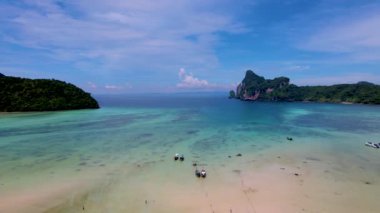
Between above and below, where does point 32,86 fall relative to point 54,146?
above

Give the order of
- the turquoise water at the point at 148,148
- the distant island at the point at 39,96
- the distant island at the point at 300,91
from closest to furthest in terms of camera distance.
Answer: the turquoise water at the point at 148,148, the distant island at the point at 39,96, the distant island at the point at 300,91

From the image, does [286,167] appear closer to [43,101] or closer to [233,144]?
[233,144]

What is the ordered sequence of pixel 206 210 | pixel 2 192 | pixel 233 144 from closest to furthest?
pixel 206 210 < pixel 2 192 < pixel 233 144

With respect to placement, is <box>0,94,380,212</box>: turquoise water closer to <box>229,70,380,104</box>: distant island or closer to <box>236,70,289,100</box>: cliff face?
<box>229,70,380,104</box>: distant island

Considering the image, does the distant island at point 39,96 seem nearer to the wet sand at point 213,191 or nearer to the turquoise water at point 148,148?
the turquoise water at point 148,148

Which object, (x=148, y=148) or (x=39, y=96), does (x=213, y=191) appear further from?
(x=39, y=96)

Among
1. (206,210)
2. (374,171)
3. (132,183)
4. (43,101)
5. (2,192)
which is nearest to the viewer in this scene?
(206,210)

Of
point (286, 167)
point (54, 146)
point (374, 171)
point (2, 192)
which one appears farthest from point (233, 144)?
point (2, 192)

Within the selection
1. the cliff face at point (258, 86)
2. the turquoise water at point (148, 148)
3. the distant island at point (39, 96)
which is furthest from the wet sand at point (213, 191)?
the cliff face at point (258, 86)
